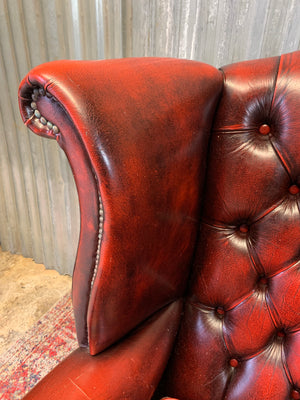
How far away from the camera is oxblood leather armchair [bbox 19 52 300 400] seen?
0.41 m

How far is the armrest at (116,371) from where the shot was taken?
45cm

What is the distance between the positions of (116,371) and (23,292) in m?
1.19

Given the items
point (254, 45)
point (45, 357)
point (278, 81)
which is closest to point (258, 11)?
point (254, 45)

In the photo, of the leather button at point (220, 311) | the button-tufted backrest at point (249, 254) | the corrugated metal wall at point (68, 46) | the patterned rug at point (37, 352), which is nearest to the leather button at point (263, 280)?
the button-tufted backrest at point (249, 254)

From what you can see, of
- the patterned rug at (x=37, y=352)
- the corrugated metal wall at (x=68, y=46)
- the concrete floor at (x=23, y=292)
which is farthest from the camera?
the concrete floor at (x=23, y=292)

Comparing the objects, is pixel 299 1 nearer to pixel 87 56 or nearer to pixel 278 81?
pixel 278 81

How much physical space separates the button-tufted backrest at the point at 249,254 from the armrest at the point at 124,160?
0.20ft

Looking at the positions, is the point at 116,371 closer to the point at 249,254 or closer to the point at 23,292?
the point at 249,254

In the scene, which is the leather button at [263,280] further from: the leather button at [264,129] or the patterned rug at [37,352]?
the patterned rug at [37,352]

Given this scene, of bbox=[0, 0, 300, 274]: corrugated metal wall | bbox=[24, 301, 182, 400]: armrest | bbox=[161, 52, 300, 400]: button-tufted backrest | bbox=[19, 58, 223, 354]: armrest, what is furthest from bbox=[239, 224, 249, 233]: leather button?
bbox=[0, 0, 300, 274]: corrugated metal wall

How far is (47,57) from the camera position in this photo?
118 cm

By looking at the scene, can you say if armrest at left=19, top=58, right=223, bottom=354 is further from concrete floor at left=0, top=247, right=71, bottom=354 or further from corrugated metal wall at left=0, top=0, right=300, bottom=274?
concrete floor at left=0, top=247, right=71, bottom=354

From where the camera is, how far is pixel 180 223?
0.54 meters

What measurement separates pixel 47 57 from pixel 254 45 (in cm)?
81
